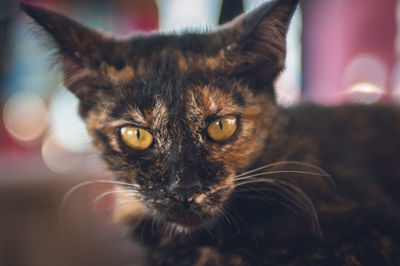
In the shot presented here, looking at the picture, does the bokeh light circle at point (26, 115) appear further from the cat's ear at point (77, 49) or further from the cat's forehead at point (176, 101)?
the cat's forehead at point (176, 101)

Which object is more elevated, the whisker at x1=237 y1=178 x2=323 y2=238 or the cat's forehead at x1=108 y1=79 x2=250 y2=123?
the cat's forehead at x1=108 y1=79 x2=250 y2=123

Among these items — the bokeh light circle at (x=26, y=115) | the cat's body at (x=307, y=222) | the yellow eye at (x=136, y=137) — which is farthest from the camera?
the bokeh light circle at (x=26, y=115)

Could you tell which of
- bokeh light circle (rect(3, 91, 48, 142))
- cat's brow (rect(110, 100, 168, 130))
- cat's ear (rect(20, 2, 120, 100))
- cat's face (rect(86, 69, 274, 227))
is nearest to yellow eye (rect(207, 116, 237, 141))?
cat's face (rect(86, 69, 274, 227))

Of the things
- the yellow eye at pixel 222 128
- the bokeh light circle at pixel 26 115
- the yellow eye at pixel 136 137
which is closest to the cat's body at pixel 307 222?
the yellow eye at pixel 222 128

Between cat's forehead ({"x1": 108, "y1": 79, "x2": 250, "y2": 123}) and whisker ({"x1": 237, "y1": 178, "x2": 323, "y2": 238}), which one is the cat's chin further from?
cat's forehead ({"x1": 108, "y1": 79, "x2": 250, "y2": 123})

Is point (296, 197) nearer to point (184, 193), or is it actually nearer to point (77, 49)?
point (184, 193)

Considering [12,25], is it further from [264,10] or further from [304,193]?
[304,193]

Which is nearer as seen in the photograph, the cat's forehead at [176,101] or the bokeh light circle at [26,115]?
the cat's forehead at [176,101]
